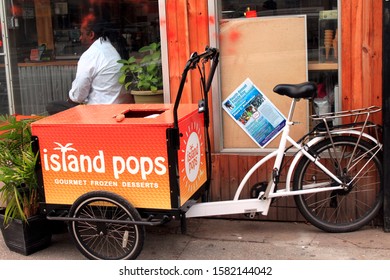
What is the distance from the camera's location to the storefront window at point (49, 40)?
233 inches

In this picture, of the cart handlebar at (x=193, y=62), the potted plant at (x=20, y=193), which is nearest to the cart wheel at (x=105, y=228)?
the potted plant at (x=20, y=193)

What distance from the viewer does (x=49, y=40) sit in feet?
20.6

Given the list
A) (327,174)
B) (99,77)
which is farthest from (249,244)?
(99,77)

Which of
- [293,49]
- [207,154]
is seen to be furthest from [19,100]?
[293,49]

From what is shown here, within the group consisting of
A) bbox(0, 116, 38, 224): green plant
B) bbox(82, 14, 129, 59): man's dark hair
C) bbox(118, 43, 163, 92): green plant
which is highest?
bbox(82, 14, 129, 59): man's dark hair

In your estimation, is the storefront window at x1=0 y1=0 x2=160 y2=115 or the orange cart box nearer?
the orange cart box

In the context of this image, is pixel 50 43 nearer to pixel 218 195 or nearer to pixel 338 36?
pixel 218 195

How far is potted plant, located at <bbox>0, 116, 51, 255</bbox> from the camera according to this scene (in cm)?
458

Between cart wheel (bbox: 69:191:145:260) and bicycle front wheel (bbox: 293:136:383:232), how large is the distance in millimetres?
1428

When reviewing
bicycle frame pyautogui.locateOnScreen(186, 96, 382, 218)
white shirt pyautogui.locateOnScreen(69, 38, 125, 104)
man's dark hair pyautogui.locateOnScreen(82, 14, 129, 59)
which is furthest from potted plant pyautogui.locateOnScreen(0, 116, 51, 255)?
man's dark hair pyautogui.locateOnScreen(82, 14, 129, 59)

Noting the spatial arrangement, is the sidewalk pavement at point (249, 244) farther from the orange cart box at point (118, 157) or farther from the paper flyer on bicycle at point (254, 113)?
the paper flyer on bicycle at point (254, 113)

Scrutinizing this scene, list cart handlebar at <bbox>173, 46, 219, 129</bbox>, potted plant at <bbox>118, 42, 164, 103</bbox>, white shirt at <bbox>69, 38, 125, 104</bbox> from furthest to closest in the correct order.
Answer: white shirt at <bbox>69, 38, 125, 104</bbox>
potted plant at <bbox>118, 42, 164, 103</bbox>
cart handlebar at <bbox>173, 46, 219, 129</bbox>

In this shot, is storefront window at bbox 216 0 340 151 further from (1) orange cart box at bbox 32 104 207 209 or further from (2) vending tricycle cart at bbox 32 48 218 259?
(1) orange cart box at bbox 32 104 207 209

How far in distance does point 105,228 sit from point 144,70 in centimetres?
179
